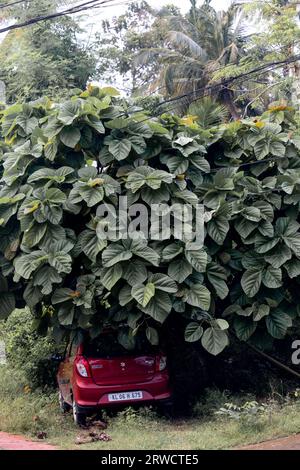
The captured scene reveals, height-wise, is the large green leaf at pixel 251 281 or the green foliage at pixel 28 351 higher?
the large green leaf at pixel 251 281

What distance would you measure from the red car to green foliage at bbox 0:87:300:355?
1.17ft

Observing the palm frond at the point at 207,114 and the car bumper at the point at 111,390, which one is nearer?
the car bumper at the point at 111,390

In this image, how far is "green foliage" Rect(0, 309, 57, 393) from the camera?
10398mm

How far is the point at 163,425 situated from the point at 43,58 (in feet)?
45.6

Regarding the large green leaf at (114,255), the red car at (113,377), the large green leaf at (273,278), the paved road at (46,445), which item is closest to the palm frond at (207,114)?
the large green leaf at (273,278)

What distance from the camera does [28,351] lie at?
11188 mm

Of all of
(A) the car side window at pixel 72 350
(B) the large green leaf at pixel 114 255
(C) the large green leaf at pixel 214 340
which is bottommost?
(A) the car side window at pixel 72 350

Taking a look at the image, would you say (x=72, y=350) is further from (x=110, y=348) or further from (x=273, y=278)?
(x=273, y=278)

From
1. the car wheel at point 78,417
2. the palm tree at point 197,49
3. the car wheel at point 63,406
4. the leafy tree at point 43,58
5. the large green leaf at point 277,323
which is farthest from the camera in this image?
the palm tree at point 197,49

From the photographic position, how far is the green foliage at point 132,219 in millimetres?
7676

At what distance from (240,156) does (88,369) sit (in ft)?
10.9

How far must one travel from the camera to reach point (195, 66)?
23406mm

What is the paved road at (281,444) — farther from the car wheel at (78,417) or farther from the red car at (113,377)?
the car wheel at (78,417)

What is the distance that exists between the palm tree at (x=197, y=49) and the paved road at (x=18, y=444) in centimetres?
1706
